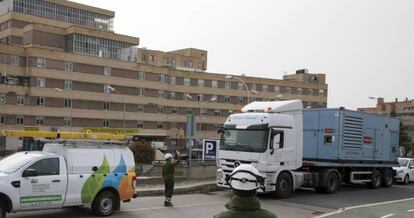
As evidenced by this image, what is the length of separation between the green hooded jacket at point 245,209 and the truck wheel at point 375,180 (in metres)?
22.8

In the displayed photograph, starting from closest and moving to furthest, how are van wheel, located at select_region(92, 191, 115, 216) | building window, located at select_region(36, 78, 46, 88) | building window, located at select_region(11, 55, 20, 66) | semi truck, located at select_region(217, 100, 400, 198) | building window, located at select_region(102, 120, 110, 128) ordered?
van wheel, located at select_region(92, 191, 115, 216)
semi truck, located at select_region(217, 100, 400, 198)
building window, located at select_region(11, 55, 20, 66)
building window, located at select_region(36, 78, 46, 88)
building window, located at select_region(102, 120, 110, 128)

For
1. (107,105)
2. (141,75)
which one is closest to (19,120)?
(107,105)

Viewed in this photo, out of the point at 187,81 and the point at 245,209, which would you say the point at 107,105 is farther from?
the point at 245,209

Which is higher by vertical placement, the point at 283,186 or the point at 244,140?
the point at 244,140

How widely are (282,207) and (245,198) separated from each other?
45.1 ft

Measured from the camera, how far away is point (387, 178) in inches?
1021

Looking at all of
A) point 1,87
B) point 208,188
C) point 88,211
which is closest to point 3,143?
point 1,87

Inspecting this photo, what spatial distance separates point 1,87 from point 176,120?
3293cm

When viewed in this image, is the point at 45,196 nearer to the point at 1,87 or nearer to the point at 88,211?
the point at 88,211

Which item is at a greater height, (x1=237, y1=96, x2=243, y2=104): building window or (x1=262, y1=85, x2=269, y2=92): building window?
(x1=262, y1=85, x2=269, y2=92): building window

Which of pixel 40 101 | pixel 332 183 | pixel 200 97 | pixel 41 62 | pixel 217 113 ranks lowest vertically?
pixel 332 183

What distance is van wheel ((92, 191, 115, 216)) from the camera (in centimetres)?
1318

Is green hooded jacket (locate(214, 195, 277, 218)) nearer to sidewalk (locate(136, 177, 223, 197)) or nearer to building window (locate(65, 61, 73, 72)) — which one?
sidewalk (locate(136, 177, 223, 197))

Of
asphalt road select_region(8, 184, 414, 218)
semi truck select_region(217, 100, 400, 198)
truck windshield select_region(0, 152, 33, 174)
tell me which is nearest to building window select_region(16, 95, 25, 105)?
semi truck select_region(217, 100, 400, 198)
